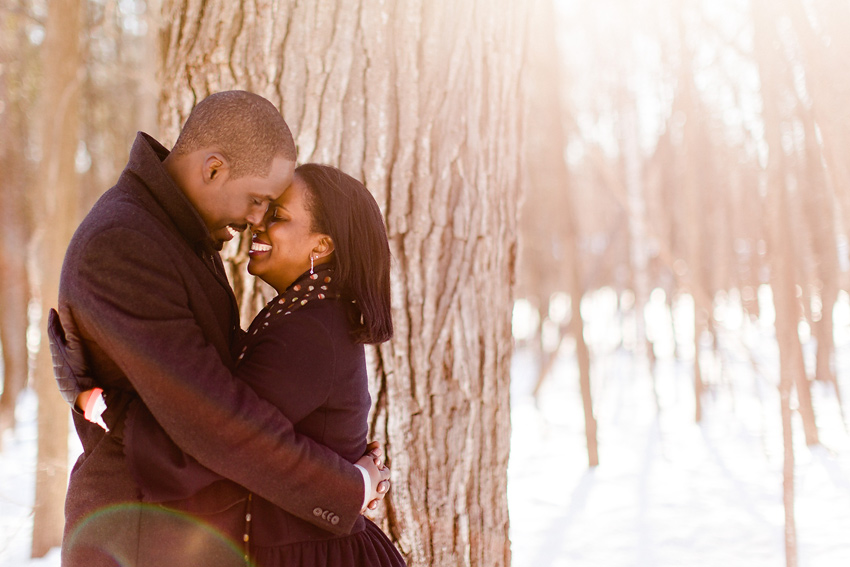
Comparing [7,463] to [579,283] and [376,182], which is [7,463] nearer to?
[579,283]

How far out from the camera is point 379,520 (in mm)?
2188

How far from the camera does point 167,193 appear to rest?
1451mm

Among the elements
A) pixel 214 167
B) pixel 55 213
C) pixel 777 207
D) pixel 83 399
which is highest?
pixel 55 213

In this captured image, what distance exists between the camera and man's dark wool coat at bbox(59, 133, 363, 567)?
1.29m

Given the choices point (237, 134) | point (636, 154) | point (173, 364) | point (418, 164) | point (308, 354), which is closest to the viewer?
point (173, 364)

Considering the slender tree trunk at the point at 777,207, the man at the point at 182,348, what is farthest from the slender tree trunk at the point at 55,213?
the slender tree trunk at the point at 777,207

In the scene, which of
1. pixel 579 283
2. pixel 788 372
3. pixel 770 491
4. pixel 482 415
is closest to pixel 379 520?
pixel 482 415

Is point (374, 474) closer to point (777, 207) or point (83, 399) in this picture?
point (83, 399)

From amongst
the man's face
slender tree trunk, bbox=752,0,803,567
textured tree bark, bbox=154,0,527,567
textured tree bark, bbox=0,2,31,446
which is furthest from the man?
textured tree bark, bbox=0,2,31,446

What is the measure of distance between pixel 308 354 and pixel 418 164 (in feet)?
3.32

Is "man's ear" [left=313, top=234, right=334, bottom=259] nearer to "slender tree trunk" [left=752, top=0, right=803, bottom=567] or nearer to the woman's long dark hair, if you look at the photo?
the woman's long dark hair

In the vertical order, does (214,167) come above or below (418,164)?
below

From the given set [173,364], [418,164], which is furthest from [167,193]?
[418,164]

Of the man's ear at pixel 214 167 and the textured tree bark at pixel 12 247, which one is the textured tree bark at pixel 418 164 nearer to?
the man's ear at pixel 214 167
